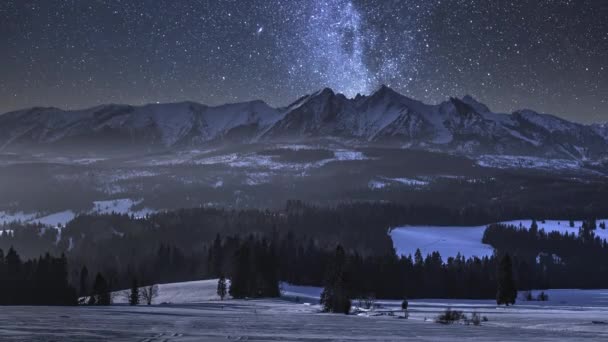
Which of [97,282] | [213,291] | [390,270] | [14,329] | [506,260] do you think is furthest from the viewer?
[390,270]

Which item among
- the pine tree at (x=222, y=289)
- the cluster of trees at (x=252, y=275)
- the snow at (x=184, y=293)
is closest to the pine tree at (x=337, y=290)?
the pine tree at (x=222, y=289)

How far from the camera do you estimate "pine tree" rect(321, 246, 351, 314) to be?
81.1 m

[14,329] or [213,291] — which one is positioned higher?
[14,329]

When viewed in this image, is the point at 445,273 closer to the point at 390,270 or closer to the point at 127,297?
the point at 390,270

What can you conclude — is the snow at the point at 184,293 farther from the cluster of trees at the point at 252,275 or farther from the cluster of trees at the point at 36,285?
the cluster of trees at the point at 36,285

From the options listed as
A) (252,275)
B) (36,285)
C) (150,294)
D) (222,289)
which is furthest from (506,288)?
(36,285)

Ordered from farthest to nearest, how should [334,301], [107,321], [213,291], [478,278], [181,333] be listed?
1. [478,278]
2. [213,291]
3. [334,301]
4. [107,321]
5. [181,333]

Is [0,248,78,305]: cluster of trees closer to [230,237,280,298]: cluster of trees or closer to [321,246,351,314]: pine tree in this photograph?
[230,237,280,298]: cluster of trees

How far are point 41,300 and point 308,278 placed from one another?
76.9 m

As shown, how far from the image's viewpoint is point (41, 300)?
11525 centimetres

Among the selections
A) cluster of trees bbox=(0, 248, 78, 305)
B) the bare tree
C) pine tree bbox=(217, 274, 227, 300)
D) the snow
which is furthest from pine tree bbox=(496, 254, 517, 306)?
cluster of trees bbox=(0, 248, 78, 305)

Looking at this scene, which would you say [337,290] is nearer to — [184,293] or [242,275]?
[242,275]

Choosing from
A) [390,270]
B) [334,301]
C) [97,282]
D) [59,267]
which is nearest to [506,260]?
[334,301]

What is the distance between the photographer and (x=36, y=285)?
116125 millimetres
